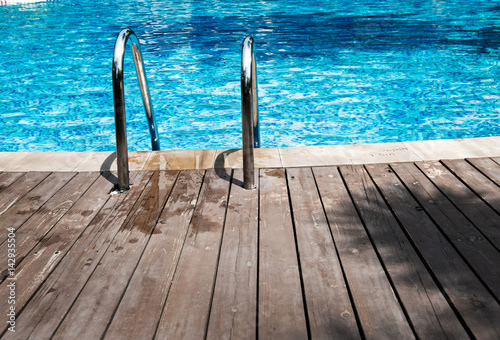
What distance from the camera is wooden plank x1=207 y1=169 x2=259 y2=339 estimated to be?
169 centimetres

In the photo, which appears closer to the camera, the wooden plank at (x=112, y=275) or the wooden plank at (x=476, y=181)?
the wooden plank at (x=112, y=275)

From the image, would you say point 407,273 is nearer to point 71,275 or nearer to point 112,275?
point 112,275

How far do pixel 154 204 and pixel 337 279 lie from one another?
1.17m

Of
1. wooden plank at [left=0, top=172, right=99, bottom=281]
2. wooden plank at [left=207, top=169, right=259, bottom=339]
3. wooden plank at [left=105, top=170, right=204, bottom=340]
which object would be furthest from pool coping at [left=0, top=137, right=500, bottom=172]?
wooden plank at [left=207, top=169, right=259, bottom=339]

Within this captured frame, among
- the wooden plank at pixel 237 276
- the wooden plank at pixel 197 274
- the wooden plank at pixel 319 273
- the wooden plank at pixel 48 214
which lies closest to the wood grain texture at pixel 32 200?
the wooden plank at pixel 48 214

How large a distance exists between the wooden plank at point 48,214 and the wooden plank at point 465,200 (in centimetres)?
208

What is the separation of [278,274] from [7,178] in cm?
199

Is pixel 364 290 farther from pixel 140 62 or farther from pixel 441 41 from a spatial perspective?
pixel 441 41

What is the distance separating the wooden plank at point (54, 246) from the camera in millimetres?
1927

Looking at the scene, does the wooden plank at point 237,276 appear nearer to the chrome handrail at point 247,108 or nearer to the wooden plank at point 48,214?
the chrome handrail at point 247,108

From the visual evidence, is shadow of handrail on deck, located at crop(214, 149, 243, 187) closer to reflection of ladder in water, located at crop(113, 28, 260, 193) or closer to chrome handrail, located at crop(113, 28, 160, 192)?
reflection of ladder in water, located at crop(113, 28, 260, 193)

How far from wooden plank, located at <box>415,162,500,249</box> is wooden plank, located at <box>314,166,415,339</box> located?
42 cm

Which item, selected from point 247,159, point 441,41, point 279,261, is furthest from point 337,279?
point 441,41

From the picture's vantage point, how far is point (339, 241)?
2.21m
